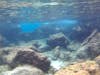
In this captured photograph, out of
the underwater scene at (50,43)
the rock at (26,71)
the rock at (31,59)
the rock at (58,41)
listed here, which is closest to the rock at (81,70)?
the underwater scene at (50,43)

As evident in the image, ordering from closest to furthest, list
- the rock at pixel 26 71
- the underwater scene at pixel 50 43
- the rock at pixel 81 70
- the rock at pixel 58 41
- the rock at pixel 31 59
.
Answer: the rock at pixel 81 70
the rock at pixel 26 71
the underwater scene at pixel 50 43
the rock at pixel 31 59
the rock at pixel 58 41

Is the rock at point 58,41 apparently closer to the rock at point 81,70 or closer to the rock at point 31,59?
the rock at point 31,59

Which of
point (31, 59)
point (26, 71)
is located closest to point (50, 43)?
point (31, 59)

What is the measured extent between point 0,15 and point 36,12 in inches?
197

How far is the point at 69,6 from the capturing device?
87.3 feet

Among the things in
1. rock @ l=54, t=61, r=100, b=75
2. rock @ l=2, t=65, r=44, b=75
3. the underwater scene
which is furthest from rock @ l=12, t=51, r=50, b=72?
rock @ l=54, t=61, r=100, b=75

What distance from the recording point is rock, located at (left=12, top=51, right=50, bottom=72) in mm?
11016

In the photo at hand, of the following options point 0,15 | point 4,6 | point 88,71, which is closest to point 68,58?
point 88,71

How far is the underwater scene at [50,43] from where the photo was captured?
1046cm

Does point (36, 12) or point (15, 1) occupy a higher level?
point (15, 1)

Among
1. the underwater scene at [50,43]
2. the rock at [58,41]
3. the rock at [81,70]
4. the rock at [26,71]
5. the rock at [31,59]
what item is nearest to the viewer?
the rock at [81,70]

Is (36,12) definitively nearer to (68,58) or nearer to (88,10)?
(88,10)

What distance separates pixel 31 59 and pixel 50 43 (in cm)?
912

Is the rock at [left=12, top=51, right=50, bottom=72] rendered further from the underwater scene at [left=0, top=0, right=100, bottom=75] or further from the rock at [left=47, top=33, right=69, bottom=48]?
the rock at [left=47, top=33, right=69, bottom=48]
